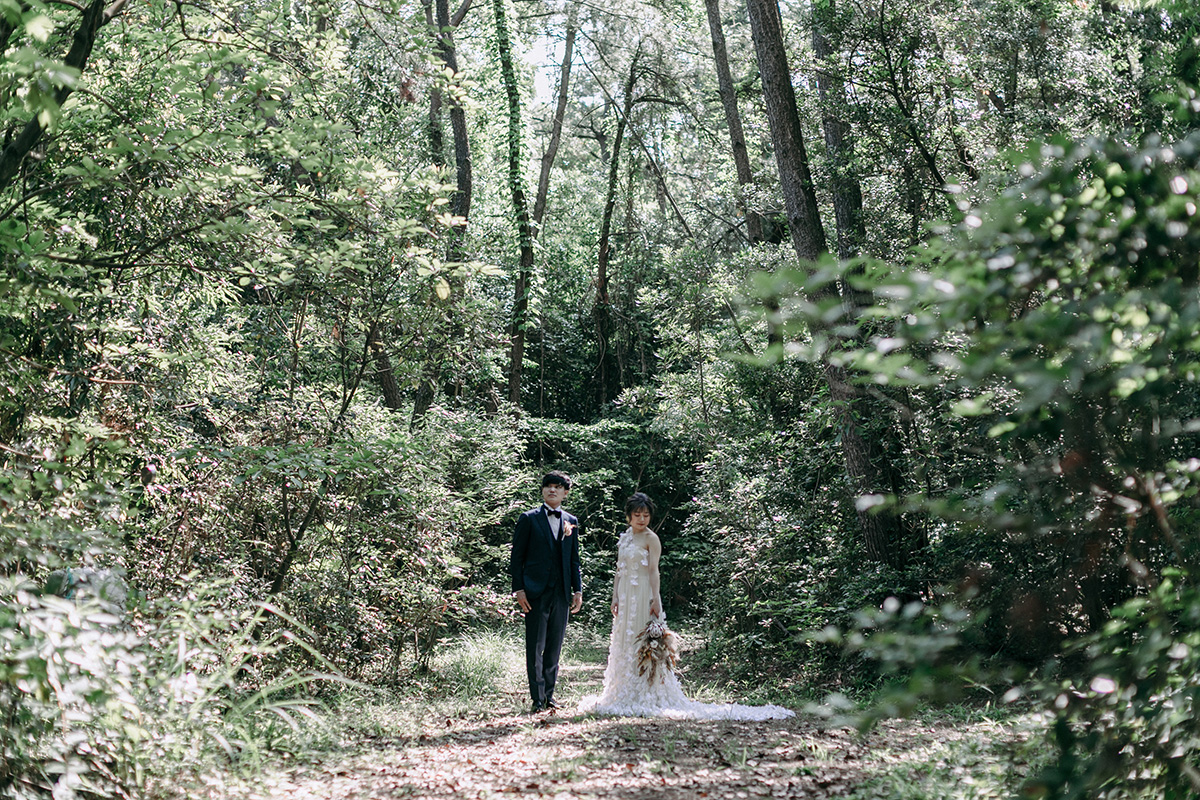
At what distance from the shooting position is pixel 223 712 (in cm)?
573

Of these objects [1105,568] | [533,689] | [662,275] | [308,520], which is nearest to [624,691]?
[533,689]

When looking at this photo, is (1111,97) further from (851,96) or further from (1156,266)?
(1156,266)

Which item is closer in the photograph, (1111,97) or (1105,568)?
(1105,568)

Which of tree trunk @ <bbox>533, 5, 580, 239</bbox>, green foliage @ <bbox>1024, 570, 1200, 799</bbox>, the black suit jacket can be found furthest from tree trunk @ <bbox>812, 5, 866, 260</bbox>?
tree trunk @ <bbox>533, 5, 580, 239</bbox>

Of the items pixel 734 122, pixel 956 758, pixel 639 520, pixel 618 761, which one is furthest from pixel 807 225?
pixel 734 122

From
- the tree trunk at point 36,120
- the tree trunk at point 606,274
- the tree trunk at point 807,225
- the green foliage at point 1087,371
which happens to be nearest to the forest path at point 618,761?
the green foliage at point 1087,371

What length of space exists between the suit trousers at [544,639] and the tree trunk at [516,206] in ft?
34.2

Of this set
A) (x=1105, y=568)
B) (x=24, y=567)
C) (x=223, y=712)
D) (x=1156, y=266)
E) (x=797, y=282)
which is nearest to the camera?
(x=797, y=282)

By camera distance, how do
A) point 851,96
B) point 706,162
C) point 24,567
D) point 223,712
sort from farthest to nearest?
point 706,162 < point 851,96 < point 223,712 < point 24,567

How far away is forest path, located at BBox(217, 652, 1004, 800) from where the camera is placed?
4402 mm

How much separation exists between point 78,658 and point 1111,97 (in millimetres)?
11454

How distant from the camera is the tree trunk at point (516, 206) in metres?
17.6

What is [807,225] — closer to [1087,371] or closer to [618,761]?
[618,761]

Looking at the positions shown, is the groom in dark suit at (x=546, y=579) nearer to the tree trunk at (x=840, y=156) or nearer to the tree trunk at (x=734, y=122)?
the tree trunk at (x=840, y=156)
